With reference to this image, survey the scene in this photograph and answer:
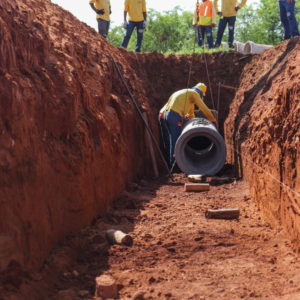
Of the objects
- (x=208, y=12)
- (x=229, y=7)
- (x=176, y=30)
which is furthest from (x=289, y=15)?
(x=176, y=30)

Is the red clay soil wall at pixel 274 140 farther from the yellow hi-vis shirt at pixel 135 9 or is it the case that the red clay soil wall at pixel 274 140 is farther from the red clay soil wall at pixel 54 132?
the yellow hi-vis shirt at pixel 135 9

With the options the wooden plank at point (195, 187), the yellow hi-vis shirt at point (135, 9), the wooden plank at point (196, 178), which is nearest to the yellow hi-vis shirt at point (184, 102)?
the wooden plank at point (196, 178)

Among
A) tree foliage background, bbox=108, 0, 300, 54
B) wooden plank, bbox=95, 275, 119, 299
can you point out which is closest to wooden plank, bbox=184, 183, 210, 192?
wooden plank, bbox=95, 275, 119, 299

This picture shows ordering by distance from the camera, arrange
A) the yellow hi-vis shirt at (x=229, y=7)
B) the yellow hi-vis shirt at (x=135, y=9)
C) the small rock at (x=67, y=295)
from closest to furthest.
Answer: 1. the small rock at (x=67, y=295)
2. the yellow hi-vis shirt at (x=135, y=9)
3. the yellow hi-vis shirt at (x=229, y=7)

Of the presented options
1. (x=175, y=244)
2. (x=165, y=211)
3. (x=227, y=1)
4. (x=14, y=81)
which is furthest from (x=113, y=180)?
(x=227, y=1)

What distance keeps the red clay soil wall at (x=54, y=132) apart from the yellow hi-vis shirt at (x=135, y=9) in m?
2.78

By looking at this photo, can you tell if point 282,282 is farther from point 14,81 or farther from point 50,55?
point 50,55

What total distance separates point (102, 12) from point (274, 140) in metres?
6.94

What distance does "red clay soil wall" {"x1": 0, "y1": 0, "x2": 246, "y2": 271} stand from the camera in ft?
10.5

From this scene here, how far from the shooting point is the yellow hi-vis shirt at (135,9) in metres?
10.4

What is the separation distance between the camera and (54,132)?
424 centimetres

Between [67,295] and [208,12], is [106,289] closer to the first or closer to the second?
[67,295]

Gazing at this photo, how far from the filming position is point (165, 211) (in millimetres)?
5738

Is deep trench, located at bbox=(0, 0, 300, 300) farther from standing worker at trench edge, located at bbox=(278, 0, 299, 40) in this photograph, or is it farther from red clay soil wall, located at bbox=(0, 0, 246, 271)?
standing worker at trench edge, located at bbox=(278, 0, 299, 40)
